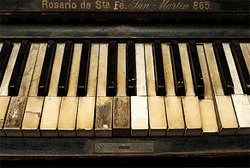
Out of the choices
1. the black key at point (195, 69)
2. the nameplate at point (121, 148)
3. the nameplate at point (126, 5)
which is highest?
the nameplate at point (126, 5)

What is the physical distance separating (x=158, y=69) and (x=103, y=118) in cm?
33

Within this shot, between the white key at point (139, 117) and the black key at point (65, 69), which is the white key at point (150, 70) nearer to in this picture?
the white key at point (139, 117)

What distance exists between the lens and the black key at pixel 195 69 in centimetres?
143

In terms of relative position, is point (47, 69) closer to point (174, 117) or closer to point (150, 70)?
point (150, 70)

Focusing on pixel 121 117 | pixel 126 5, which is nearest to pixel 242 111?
pixel 121 117

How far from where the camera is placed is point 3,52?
1.62 m

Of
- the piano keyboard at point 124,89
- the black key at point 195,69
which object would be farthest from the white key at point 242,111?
the black key at point 195,69

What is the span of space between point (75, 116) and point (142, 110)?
0.75 feet

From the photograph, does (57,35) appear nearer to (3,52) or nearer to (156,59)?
(3,52)

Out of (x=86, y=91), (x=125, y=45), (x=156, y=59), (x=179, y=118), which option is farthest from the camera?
(x=125, y=45)

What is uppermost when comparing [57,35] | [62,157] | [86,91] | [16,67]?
[57,35]

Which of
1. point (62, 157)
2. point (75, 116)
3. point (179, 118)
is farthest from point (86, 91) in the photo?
point (179, 118)

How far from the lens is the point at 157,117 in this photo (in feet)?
4.37

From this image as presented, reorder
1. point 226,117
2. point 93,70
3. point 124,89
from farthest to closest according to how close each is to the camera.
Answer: point 93,70, point 124,89, point 226,117
